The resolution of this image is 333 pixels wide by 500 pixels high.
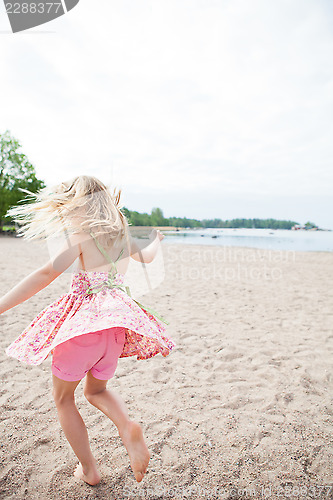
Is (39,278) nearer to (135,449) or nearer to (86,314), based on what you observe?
(86,314)

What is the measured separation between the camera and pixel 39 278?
1.81m

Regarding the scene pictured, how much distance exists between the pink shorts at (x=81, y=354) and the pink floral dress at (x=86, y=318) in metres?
0.08

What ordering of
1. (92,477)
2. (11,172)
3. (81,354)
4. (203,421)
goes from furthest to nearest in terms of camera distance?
(11,172), (203,421), (92,477), (81,354)

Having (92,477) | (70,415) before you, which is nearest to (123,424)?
(70,415)

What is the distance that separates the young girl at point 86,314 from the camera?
1.78 metres

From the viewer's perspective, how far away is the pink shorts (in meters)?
1.77

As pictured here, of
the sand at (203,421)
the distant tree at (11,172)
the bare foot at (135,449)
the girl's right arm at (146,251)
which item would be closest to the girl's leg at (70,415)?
the bare foot at (135,449)

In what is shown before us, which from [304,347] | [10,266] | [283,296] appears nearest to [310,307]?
[283,296]

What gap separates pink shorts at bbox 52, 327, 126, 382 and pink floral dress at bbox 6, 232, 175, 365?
0.26 ft

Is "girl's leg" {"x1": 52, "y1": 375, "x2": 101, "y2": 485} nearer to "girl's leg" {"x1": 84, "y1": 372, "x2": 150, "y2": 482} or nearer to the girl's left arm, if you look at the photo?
"girl's leg" {"x1": 84, "y1": 372, "x2": 150, "y2": 482}

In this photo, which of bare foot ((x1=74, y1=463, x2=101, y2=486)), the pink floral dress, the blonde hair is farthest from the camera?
bare foot ((x1=74, y1=463, x2=101, y2=486))

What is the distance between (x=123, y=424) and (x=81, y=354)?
18.8 inches

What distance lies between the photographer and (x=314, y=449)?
246cm

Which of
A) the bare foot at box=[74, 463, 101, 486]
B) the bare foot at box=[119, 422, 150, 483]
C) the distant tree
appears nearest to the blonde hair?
the bare foot at box=[119, 422, 150, 483]
